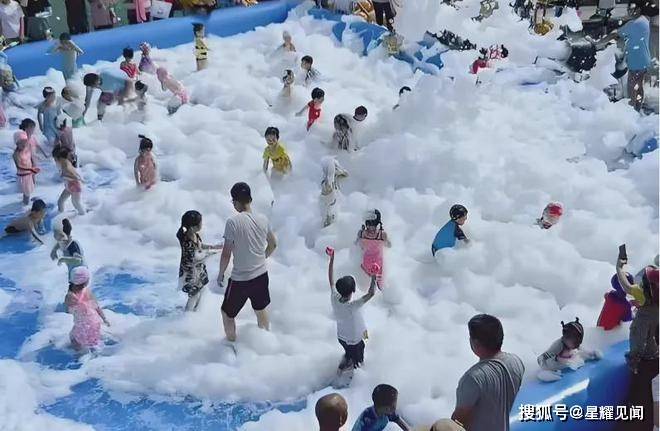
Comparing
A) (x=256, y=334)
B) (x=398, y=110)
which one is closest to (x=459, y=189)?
(x=398, y=110)

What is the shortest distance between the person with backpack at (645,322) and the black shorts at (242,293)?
2465 millimetres

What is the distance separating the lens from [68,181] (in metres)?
7.59

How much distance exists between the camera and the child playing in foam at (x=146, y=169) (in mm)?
7996

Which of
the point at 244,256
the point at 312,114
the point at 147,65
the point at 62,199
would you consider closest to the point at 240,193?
the point at 244,256

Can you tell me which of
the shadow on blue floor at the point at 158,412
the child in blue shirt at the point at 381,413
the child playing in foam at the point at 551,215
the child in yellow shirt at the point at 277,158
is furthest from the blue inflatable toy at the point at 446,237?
the child in blue shirt at the point at 381,413

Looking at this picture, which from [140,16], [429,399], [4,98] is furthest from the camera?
[140,16]

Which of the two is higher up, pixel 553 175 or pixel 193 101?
pixel 193 101

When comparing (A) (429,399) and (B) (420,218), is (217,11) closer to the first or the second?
(B) (420,218)

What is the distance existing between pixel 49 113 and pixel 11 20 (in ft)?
12.3

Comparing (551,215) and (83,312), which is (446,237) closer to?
(551,215)

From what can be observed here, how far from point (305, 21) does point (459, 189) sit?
23.3 ft

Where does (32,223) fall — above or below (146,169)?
below

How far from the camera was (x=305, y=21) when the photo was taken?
1373cm

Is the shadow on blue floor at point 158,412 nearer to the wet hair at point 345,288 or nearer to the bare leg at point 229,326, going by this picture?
the bare leg at point 229,326
